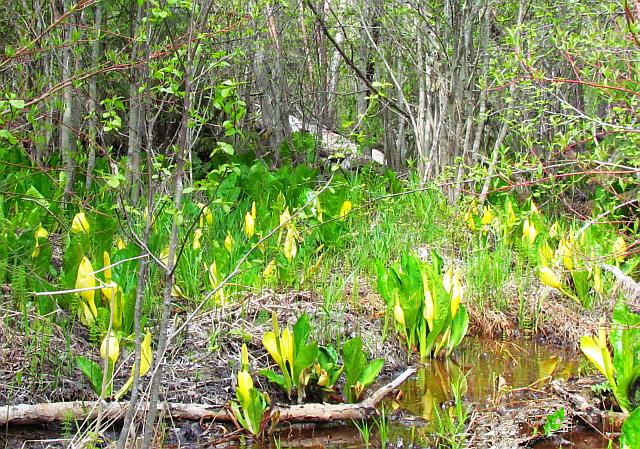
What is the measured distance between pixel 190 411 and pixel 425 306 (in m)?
1.30

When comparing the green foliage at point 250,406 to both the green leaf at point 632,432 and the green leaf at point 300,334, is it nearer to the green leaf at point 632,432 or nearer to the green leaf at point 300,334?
the green leaf at point 300,334

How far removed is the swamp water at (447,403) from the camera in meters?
2.62

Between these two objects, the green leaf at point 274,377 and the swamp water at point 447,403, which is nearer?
the swamp water at point 447,403

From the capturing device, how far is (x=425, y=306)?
354 centimetres

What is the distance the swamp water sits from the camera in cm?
262

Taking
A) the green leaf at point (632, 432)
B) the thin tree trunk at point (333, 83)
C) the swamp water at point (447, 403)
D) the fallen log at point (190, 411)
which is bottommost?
the swamp water at point (447, 403)

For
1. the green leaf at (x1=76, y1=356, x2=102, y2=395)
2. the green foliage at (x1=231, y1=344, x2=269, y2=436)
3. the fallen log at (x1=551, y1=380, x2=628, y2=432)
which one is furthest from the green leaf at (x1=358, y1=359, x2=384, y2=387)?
the green leaf at (x1=76, y1=356, x2=102, y2=395)

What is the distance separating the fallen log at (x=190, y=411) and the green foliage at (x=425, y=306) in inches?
27.2

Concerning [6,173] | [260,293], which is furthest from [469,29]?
[6,173]

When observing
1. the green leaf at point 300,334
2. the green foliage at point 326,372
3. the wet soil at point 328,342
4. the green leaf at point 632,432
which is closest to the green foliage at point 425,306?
the wet soil at point 328,342

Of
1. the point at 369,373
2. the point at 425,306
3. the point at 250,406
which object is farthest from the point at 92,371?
the point at 425,306

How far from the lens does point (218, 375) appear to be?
3100 mm

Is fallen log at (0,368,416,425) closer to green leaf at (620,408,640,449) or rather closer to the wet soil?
the wet soil

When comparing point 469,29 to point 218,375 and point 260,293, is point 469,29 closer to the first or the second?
point 260,293
